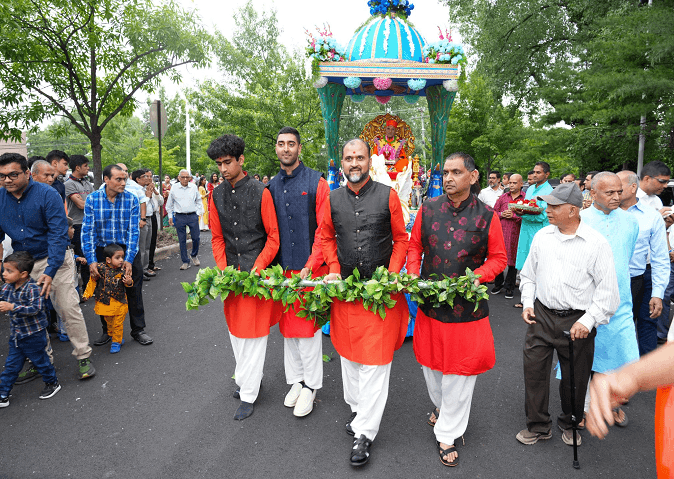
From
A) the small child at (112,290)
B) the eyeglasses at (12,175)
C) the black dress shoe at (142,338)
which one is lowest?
the black dress shoe at (142,338)

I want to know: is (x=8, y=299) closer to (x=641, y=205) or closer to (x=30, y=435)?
(x=30, y=435)

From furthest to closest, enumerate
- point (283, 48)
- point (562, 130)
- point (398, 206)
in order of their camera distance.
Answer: point (283, 48) < point (562, 130) < point (398, 206)

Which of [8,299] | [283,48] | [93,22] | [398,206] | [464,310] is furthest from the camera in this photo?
[283,48]

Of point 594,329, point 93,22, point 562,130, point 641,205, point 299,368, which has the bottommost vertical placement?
point 299,368

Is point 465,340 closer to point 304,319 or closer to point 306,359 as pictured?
point 304,319

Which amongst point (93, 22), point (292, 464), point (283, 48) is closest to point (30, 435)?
point (292, 464)

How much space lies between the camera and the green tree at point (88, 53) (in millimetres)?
7004

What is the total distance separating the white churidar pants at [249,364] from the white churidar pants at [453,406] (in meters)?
1.49

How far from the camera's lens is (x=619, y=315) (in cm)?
337

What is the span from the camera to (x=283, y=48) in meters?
26.9

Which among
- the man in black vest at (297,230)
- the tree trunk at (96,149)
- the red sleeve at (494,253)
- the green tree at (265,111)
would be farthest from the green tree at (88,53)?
the green tree at (265,111)

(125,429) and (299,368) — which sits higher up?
(299,368)

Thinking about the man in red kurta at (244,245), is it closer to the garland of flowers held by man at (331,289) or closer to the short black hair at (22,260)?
the garland of flowers held by man at (331,289)

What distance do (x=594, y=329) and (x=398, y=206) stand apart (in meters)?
1.67
